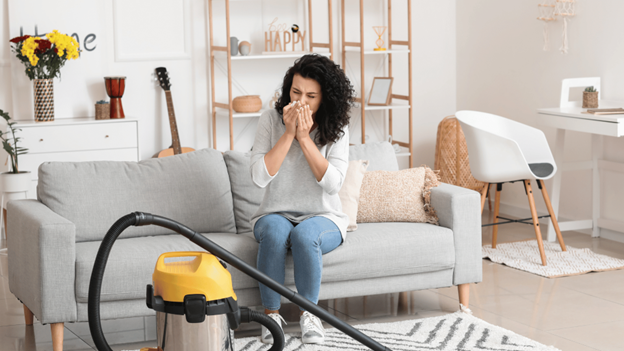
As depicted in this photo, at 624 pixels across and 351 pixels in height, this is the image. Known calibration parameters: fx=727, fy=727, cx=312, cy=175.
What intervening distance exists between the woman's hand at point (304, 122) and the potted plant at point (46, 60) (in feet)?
7.99

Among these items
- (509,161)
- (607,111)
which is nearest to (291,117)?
(509,161)

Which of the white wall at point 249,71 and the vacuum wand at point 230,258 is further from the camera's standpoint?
the white wall at point 249,71

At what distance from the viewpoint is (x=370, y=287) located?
2.83 m

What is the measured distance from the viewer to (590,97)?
417cm

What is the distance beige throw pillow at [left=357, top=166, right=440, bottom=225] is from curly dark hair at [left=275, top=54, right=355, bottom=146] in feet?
1.44

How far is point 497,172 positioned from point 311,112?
159 centimetres

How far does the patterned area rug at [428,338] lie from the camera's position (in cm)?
259

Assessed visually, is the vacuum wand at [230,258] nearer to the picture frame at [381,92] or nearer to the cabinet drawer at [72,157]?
the cabinet drawer at [72,157]

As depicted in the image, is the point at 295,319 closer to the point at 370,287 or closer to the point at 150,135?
the point at 370,287

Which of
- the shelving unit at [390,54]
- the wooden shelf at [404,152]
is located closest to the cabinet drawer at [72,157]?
the shelving unit at [390,54]

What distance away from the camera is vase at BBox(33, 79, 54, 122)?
14.9 ft

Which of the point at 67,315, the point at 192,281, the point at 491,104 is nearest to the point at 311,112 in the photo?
the point at 67,315


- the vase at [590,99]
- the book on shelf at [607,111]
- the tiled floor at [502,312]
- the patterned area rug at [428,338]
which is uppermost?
the vase at [590,99]

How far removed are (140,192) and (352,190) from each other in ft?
2.86
